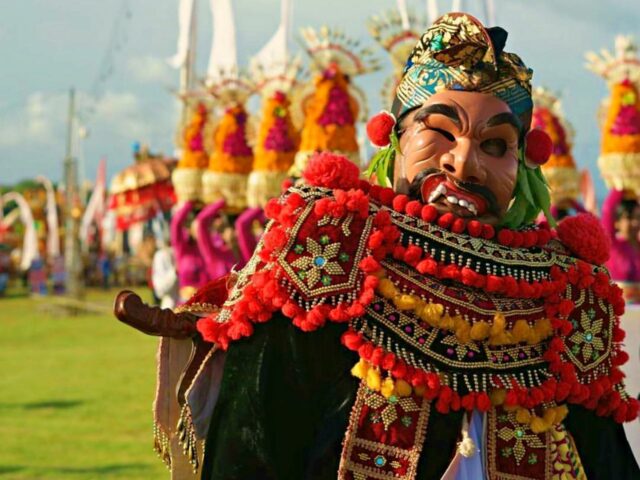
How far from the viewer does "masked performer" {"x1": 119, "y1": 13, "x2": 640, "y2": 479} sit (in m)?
2.16

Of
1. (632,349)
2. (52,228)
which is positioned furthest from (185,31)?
(52,228)

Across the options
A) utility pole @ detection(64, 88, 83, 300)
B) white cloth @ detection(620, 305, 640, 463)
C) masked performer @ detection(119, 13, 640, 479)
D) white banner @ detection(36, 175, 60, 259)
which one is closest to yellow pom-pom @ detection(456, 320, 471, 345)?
masked performer @ detection(119, 13, 640, 479)

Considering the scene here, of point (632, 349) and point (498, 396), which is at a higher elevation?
point (498, 396)

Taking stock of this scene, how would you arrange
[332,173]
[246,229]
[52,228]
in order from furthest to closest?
[52,228]
[246,229]
[332,173]

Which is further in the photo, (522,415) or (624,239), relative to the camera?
(624,239)

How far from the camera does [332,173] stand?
Result: 2.27 m

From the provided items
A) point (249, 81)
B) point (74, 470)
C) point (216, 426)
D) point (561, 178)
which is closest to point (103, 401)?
point (74, 470)

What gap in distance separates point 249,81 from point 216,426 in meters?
10.4

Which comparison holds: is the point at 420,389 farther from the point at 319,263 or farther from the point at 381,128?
the point at 381,128

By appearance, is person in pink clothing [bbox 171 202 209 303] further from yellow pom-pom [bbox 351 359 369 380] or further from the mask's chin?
yellow pom-pom [bbox 351 359 369 380]

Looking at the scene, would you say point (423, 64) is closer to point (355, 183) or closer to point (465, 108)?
point (465, 108)

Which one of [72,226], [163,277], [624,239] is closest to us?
[624,239]

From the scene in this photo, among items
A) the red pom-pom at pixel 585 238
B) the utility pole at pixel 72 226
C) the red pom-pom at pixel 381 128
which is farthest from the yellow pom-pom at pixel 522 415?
the utility pole at pixel 72 226

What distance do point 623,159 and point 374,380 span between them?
942cm
